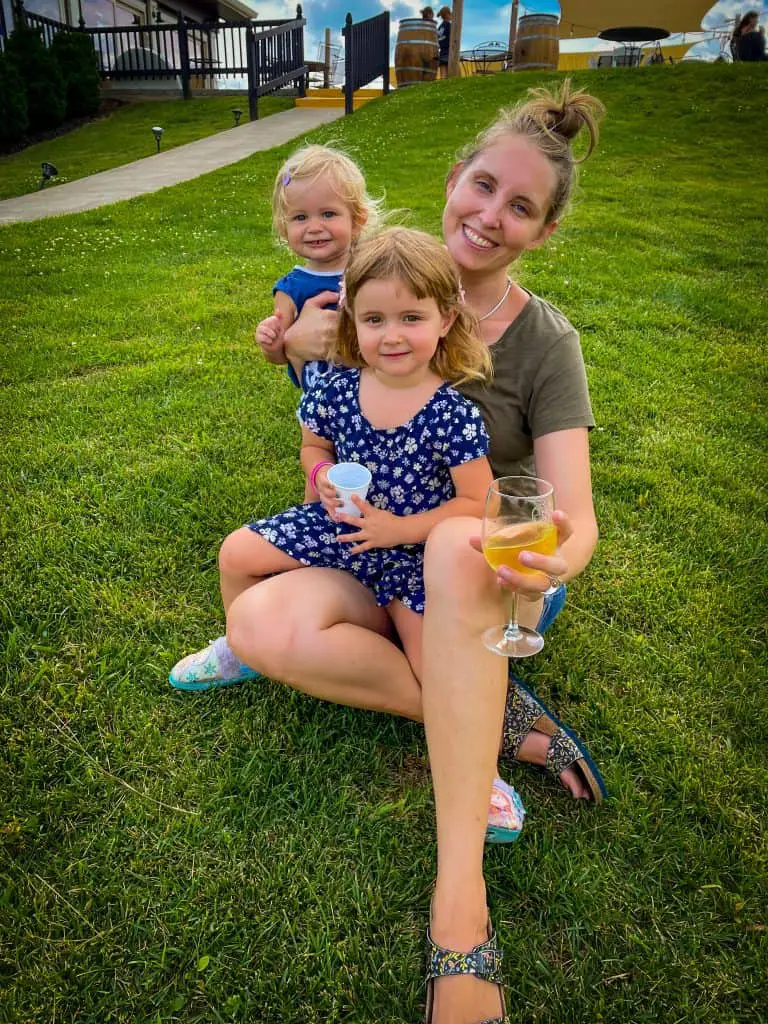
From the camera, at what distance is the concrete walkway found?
31.1 ft

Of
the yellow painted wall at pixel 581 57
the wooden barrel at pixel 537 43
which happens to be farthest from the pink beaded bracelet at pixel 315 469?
the yellow painted wall at pixel 581 57

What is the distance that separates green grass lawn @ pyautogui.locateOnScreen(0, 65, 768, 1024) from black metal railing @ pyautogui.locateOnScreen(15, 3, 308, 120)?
13.3 meters

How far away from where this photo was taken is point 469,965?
148 centimetres

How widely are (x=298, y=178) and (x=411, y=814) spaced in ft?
6.65

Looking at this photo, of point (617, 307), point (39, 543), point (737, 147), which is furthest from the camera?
point (737, 147)

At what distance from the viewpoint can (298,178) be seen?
7.95 ft

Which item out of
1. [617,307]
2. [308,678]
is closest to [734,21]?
[617,307]

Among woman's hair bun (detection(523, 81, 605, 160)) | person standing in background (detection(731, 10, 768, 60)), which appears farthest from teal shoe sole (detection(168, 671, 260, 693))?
person standing in background (detection(731, 10, 768, 60))

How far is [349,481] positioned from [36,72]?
17.2 m

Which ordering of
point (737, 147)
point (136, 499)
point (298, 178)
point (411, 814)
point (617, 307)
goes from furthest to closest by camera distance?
point (737, 147) → point (617, 307) → point (136, 499) → point (298, 178) → point (411, 814)

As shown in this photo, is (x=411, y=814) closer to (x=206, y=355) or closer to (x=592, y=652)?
(x=592, y=652)

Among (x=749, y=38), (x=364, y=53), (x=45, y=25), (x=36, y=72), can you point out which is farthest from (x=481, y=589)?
(x=45, y=25)

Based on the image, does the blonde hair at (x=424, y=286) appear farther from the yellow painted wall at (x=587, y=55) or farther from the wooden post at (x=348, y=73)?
the yellow painted wall at (x=587, y=55)

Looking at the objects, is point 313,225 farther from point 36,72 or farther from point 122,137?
point 36,72
